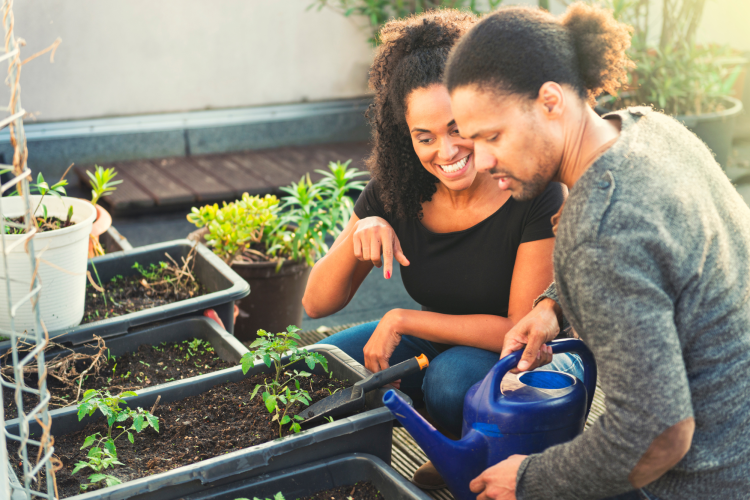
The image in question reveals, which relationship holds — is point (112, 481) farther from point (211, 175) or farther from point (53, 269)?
point (211, 175)

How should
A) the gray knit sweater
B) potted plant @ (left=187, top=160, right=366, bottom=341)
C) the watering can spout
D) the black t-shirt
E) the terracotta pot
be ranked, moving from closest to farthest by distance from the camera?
the gray knit sweater, the watering can spout, the black t-shirt, the terracotta pot, potted plant @ (left=187, top=160, right=366, bottom=341)

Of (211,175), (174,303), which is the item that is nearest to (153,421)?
(174,303)

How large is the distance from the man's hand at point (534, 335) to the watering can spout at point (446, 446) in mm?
161

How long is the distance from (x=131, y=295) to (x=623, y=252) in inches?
63.5

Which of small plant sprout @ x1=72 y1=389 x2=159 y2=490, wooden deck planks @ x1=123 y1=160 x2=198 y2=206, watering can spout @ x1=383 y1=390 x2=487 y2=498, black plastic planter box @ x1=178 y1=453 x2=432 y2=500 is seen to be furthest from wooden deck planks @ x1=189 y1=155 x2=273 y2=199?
watering can spout @ x1=383 y1=390 x2=487 y2=498

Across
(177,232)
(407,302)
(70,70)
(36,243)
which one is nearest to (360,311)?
(407,302)

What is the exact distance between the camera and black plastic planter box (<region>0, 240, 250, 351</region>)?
5.95 ft

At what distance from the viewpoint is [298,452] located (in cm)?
132

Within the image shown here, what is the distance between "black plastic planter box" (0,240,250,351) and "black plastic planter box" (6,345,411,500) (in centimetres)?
36

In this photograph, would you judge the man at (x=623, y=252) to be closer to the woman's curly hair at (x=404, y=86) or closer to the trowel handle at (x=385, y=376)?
the trowel handle at (x=385, y=376)

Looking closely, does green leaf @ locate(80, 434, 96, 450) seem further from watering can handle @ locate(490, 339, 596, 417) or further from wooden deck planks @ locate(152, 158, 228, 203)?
wooden deck planks @ locate(152, 158, 228, 203)

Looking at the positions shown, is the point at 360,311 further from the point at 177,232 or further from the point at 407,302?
the point at 177,232

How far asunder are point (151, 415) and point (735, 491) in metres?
1.05

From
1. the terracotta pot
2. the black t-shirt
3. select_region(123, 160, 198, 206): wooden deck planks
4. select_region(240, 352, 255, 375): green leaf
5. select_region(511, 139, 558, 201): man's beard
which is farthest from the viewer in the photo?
select_region(123, 160, 198, 206): wooden deck planks
